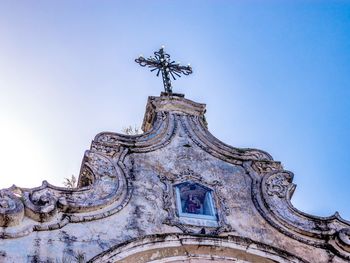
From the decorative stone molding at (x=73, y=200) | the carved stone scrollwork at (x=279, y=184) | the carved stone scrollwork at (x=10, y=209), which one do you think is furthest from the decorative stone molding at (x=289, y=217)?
the carved stone scrollwork at (x=10, y=209)

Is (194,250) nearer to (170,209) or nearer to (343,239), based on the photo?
(170,209)

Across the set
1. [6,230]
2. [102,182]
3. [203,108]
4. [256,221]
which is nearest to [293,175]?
[256,221]

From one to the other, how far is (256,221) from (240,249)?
3.46 ft

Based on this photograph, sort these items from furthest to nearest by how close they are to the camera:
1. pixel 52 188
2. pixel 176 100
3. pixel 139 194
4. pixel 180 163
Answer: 1. pixel 176 100
2. pixel 180 163
3. pixel 139 194
4. pixel 52 188

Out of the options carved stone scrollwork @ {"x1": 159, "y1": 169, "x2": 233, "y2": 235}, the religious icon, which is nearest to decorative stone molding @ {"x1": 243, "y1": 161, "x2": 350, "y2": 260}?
carved stone scrollwork @ {"x1": 159, "y1": 169, "x2": 233, "y2": 235}

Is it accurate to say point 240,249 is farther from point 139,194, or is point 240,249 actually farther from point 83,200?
point 83,200

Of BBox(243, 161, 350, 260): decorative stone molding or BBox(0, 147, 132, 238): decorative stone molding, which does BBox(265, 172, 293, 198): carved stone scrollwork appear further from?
BBox(0, 147, 132, 238): decorative stone molding

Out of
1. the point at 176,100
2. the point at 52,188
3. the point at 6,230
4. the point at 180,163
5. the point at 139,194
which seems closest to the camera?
the point at 6,230

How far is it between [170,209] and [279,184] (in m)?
2.48

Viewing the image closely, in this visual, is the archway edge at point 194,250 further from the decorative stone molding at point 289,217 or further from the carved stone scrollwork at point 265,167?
the carved stone scrollwork at point 265,167

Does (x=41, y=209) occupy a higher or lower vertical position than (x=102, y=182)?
lower

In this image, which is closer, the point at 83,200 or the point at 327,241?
the point at 83,200

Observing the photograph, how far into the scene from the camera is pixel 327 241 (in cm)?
1107

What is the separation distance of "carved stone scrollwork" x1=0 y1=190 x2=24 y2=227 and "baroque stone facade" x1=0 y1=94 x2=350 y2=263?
0.05 ft
